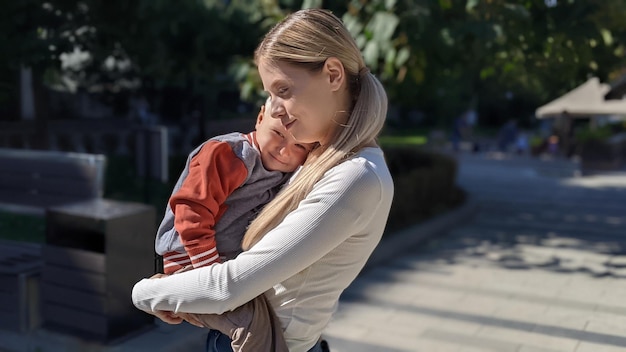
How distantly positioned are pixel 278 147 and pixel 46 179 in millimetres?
5020

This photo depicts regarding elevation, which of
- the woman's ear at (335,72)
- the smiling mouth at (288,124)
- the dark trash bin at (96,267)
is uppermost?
the woman's ear at (335,72)

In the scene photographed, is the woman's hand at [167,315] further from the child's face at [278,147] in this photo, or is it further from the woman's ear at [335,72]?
the woman's ear at [335,72]

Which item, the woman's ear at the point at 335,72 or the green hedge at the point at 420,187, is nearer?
the woman's ear at the point at 335,72

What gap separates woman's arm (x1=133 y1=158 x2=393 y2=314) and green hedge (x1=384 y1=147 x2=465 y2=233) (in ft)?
23.2

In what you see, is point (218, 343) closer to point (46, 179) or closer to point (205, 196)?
point (205, 196)

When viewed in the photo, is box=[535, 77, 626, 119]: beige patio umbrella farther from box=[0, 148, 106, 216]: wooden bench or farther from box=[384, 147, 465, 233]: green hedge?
box=[0, 148, 106, 216]: wooden bench

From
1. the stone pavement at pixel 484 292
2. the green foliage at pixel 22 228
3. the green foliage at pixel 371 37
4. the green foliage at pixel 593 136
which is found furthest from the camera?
the green foliage at pixel 593 136

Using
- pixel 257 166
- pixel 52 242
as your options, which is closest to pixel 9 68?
pixel 52 242

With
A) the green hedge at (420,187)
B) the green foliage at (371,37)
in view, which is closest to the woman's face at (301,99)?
the green foliage at (371,37)

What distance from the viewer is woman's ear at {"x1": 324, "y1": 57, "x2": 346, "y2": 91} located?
145 cm

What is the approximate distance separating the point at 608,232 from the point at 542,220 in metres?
1.09

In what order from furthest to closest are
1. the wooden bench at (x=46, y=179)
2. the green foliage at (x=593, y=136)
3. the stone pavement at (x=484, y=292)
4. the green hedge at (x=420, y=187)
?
the green foliage at (x=593, y=136)
the green hedge at (x=420, y=187)
the wooden bench at (x=46, y=179)
the stone pavement at (x=484, y=292)

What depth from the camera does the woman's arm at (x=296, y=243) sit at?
4.55 ft

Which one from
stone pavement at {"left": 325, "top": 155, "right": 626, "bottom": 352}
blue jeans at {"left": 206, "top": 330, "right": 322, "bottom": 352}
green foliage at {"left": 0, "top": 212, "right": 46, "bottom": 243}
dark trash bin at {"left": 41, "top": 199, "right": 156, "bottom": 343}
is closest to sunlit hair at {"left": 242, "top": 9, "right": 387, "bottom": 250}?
blue jeans at {"left": 206, "top": 330, "right": 322, "bottom": 352}
